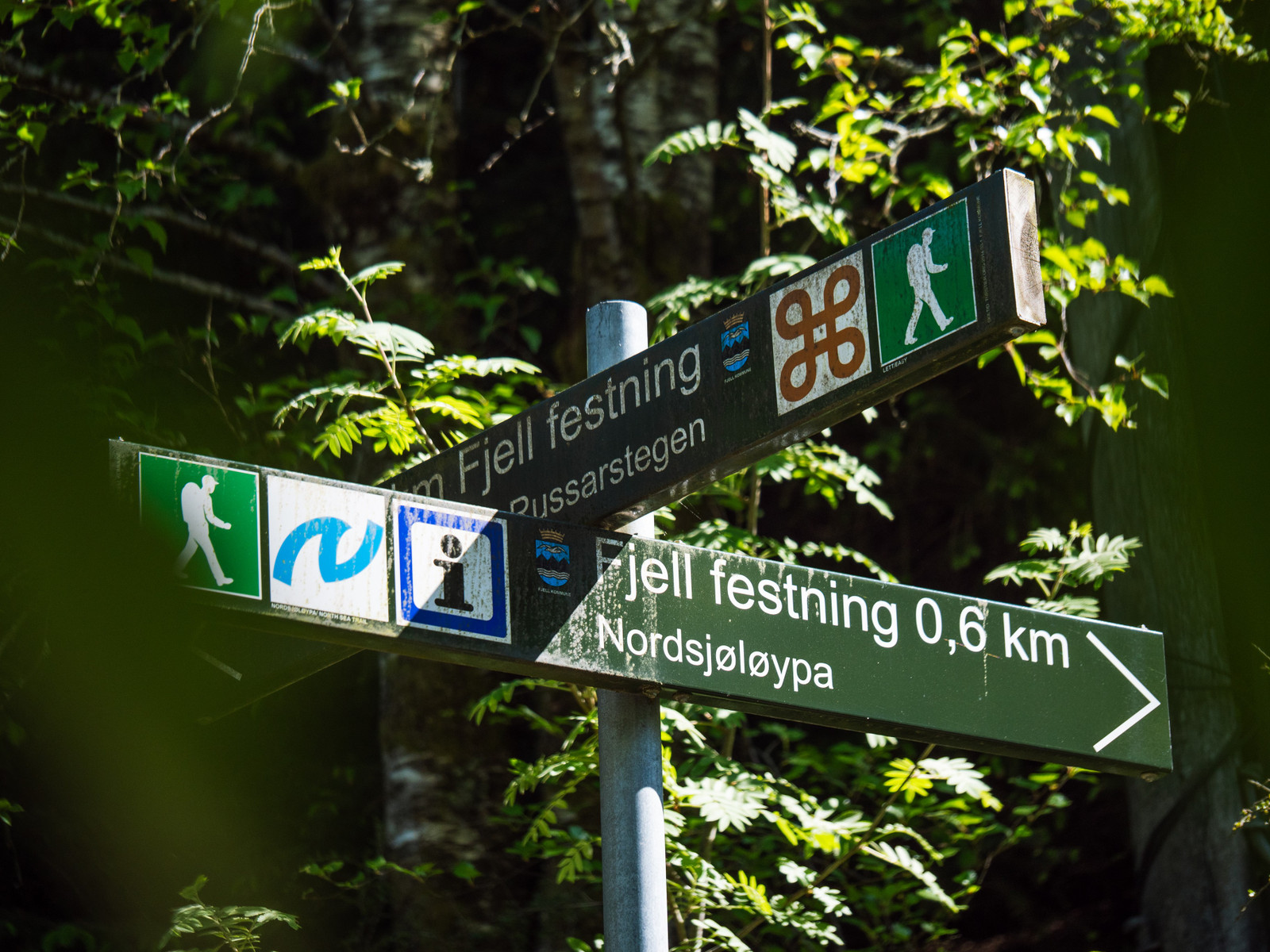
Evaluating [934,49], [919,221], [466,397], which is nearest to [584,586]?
[919,221]

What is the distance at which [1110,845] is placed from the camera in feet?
20.2

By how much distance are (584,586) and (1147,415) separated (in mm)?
3182

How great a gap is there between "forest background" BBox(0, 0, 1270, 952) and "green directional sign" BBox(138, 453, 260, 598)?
0.77 meters

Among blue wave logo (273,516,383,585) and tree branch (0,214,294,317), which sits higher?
tree branch (0,214,294,317)

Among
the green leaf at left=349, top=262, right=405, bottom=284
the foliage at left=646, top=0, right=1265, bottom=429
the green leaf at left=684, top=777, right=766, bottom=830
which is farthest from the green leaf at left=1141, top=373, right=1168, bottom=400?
the green leaf at left=349, top=262, right=405, bottom=284

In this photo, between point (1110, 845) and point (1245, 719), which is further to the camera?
point (1110, 845)

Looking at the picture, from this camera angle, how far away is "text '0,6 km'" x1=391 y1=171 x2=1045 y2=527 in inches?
75.5

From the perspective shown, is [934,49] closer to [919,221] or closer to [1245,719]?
[1245,719]

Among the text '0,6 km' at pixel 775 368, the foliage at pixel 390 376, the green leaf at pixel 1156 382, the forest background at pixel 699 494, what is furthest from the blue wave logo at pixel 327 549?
the green leaf at pixel 1156 382

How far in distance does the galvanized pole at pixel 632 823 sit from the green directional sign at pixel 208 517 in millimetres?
607

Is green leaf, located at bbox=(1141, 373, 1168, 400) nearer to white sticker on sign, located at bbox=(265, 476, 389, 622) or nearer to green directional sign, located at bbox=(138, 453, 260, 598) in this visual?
white sticker on sign, located at bbox=(265, 476, 389, 622)

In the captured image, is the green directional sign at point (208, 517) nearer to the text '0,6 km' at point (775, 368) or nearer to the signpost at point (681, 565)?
the signpost at point (681, 565)

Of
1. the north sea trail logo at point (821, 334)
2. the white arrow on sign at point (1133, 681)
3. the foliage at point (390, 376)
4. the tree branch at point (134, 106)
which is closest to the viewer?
the north sea trail logo at point (821, 334)

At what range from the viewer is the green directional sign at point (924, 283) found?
194 cm
